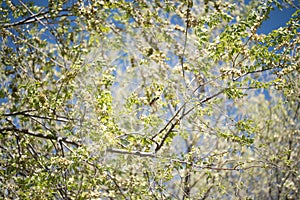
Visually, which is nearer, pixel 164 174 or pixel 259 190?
pixel 164 174

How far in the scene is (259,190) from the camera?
730 cm

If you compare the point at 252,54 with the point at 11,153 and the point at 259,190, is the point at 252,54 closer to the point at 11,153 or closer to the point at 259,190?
the point at 11,153

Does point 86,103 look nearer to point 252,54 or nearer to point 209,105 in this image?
point 209,105

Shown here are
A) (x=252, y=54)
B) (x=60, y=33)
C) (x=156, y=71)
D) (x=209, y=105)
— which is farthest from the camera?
(x=156, y=71)

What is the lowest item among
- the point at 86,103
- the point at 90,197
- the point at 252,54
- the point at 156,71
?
the point at 90,197

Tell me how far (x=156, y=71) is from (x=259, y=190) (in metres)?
3.96

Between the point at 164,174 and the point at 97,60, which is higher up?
the point at 97,60

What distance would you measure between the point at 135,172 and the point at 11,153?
158 cm

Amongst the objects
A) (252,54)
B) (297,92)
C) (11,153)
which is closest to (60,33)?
(11,153)

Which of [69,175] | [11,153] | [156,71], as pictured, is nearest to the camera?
[69,175]

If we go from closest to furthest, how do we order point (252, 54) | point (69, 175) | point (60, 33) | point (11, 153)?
point (252, 54)
point (69, 175)
point (11, 153)
point (60, 33)

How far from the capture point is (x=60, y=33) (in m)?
4.21

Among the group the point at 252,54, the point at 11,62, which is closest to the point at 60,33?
the point at 11,62

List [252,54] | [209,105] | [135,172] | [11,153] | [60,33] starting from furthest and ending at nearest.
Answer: [135,172]
[60,33]
[11,153]
[209,105]
[252,54]
